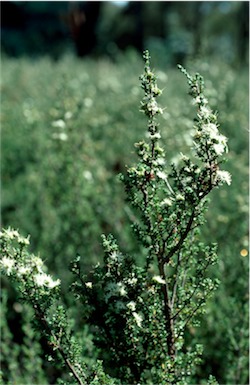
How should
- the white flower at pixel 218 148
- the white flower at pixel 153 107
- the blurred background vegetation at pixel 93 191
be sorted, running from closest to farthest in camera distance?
the white flower at pixel 218 148
the white flower at pixel 153 107
the blurred background vegetation at pixel 93 191

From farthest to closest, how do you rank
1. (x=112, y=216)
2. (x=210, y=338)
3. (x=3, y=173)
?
(x=3, y=173) → (x=112, y=216) → (x=210, y=338)

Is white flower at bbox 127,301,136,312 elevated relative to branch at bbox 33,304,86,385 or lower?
elevated

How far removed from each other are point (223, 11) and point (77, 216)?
30965 mm

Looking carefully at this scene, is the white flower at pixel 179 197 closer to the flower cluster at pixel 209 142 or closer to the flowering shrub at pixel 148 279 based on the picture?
the flowering shrub at pixel 148 279

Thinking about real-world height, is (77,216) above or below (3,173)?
below

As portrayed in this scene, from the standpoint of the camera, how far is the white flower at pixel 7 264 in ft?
5.08

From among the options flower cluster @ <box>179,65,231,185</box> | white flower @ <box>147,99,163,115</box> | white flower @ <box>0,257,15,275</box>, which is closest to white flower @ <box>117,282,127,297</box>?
white flower @ <box>0,257,15,275</box>

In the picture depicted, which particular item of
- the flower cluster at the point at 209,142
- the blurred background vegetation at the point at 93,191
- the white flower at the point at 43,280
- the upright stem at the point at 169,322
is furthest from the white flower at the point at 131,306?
the blurred background vegetation at the point at 93,191

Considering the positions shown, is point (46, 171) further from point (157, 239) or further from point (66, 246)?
point (157, 239)

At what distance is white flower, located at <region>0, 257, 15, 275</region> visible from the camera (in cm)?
155

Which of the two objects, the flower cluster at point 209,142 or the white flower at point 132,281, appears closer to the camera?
the flower cluster at point 209,142

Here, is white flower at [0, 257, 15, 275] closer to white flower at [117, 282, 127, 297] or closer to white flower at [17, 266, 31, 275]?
white flower at [17, 266, 31, 275]

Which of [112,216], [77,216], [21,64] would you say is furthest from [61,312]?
[21,64]

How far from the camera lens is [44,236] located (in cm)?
413
